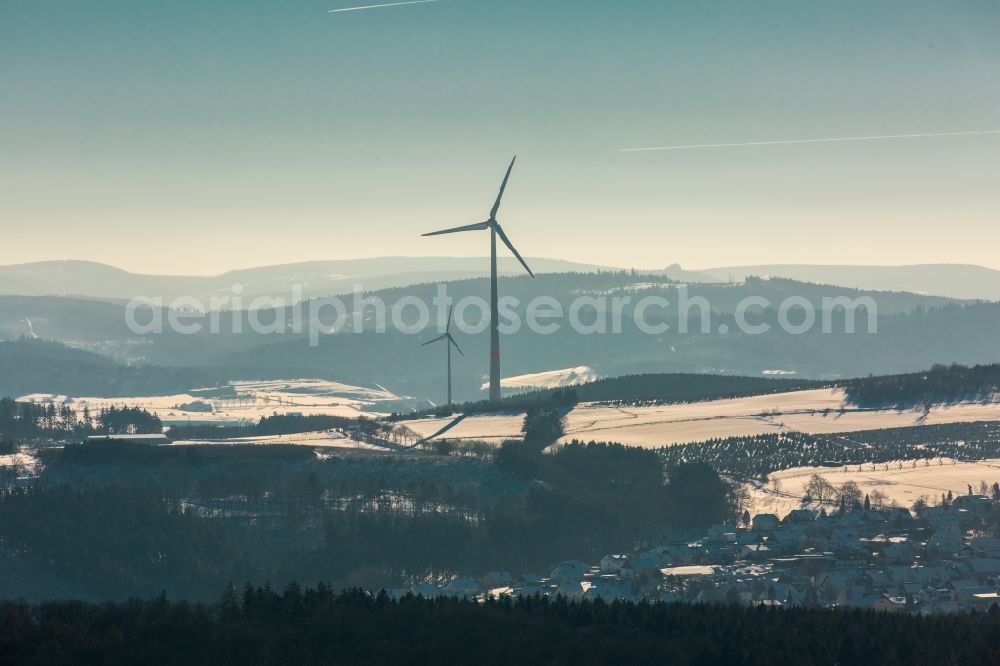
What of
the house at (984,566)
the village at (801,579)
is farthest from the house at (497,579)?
the house at (984,566)

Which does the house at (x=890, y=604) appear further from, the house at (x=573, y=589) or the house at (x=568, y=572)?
the house at (x=568, y=572)

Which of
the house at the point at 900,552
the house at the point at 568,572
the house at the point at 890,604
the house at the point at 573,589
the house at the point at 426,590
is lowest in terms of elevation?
the house at the point at 426,590

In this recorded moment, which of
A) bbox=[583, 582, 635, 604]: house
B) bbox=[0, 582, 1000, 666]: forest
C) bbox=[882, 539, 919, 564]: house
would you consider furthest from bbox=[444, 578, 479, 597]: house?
bbox=[882, 539, 919, 564]: house

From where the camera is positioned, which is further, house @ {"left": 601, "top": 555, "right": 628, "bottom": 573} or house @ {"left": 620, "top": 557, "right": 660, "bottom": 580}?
house @ {"left": 601, "top": 555, "right": 628, "bottom": 573}

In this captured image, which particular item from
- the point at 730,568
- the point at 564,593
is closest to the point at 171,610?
the point at 564,593

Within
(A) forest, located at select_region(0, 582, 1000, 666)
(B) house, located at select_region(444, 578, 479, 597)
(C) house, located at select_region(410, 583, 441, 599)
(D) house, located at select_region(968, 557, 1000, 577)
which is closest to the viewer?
(A) forest, located at select_region(0, 582, 1000, 666)

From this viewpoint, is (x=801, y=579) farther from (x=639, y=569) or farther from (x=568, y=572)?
(x=568, y=572)

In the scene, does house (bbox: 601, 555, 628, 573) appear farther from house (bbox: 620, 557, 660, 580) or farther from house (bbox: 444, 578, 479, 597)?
house (bbox: 444, 578, 479, 597)

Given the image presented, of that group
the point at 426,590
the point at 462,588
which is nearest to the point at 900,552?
the point at 462,588
